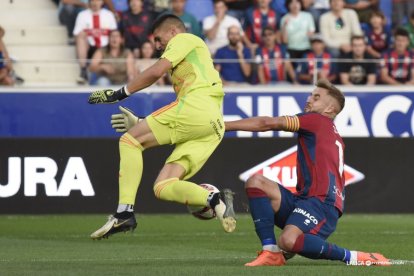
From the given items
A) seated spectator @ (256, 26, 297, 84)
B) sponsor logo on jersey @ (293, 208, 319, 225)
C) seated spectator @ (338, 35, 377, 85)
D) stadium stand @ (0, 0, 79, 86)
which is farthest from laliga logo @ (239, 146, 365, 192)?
sponsor logo on jersey @ (293, 208, 319, 225)

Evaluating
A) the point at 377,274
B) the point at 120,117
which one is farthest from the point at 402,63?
the point at 377,274

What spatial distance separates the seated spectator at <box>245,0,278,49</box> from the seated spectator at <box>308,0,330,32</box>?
0.66 m

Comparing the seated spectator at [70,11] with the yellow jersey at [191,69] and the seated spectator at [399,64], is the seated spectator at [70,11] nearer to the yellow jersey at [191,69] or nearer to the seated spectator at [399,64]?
the seated spectator at [399,64]

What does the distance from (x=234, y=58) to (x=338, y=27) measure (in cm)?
192

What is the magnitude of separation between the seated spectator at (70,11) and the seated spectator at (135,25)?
2.60 ft

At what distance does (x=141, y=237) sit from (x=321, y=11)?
766cm

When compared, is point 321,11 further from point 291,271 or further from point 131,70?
point 291,271

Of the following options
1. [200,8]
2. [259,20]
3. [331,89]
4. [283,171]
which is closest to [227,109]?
[259,20]

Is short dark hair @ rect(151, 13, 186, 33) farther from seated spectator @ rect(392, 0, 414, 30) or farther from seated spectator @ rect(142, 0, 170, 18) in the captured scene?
seated spectator @ rect(392, 0, 414, 30)

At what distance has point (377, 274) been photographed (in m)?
7.94

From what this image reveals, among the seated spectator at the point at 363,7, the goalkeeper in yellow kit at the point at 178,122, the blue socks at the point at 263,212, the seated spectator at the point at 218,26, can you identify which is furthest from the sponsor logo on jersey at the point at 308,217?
the seated spectator at the point at 363,7

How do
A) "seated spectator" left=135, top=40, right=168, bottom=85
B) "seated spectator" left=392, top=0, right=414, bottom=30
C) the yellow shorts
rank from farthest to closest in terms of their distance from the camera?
"seated spectator" left=392, top=0, right=414, bottom=30, "seated spectator" left=135, top=40, right=168, bottom=85, the yellow shorts

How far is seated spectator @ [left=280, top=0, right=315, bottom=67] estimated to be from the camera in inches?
732

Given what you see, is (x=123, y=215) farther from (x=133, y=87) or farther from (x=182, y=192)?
(x=133, y=87)
